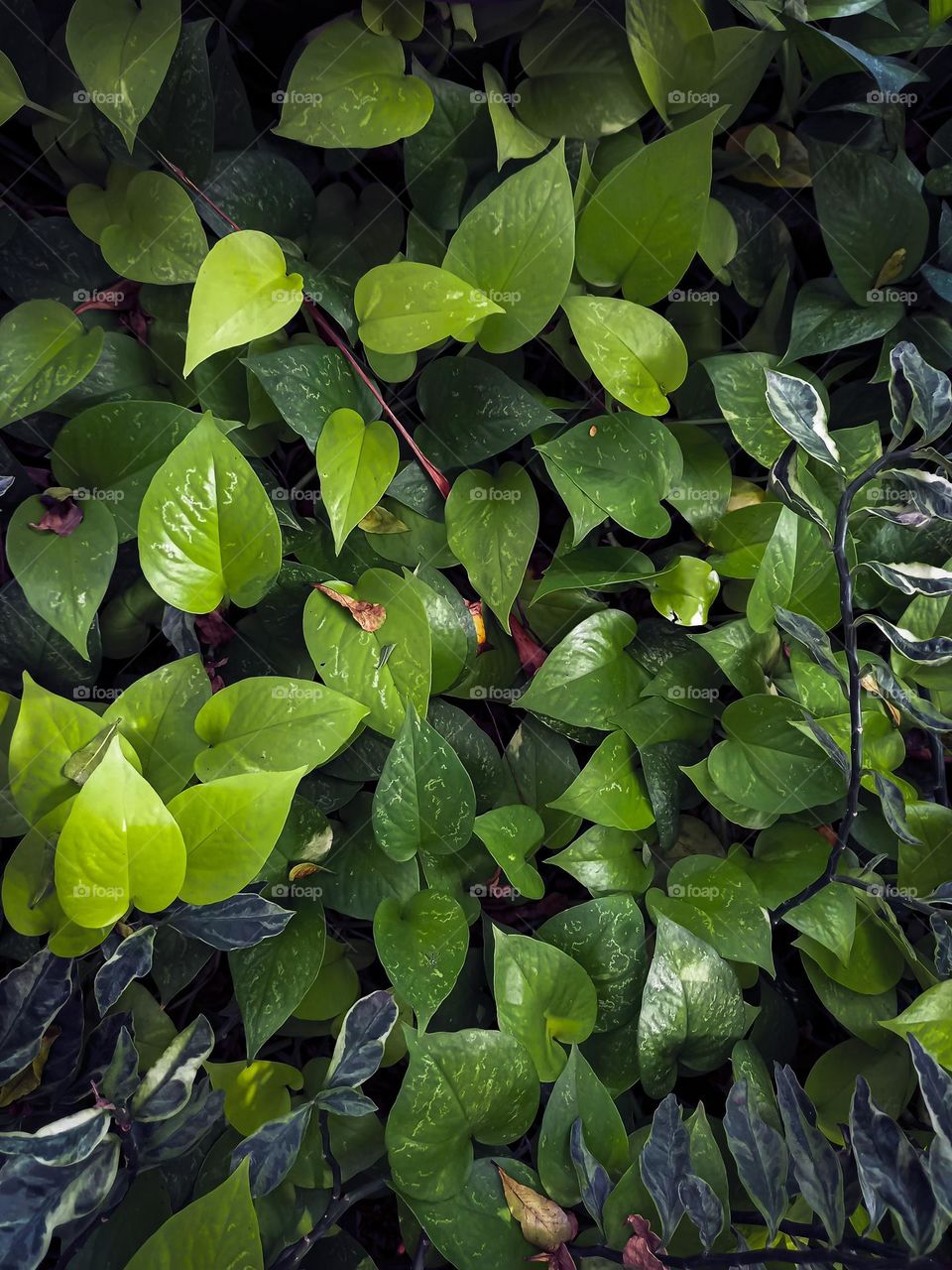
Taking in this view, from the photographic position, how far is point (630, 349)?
0.82 m

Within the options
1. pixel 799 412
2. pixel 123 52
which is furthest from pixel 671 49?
pixel 123 52

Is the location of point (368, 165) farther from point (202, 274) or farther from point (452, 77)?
point (202, 274)

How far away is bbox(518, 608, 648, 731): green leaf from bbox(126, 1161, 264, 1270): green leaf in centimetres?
44

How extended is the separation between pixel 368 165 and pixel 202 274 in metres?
0.26

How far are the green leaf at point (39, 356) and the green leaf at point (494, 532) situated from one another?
1.13ft

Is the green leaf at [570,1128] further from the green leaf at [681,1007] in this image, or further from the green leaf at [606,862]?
the green leaf at [606,862]

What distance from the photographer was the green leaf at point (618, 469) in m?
0.82

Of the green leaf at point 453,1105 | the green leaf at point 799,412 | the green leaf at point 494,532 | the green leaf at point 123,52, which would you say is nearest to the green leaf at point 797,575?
the green leaf at point 799,412

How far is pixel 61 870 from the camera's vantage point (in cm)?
67

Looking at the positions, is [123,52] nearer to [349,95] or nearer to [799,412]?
[349,95]

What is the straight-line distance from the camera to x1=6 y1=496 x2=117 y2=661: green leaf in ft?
2.42

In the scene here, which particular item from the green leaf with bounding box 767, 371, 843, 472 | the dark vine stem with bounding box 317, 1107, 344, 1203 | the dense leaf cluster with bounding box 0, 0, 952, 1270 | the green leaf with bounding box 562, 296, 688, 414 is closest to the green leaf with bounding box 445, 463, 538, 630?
the dense leaf cluster with bounding box 0, 0, 952, 1270

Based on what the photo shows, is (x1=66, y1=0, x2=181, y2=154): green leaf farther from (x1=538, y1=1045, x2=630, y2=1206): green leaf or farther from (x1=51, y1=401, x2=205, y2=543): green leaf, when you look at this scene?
(x1=538, y1=1045, x2=630, y2=1206): green leaf

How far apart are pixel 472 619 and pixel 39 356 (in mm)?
444
